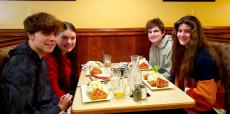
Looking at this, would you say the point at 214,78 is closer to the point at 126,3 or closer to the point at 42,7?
the point at 126,3

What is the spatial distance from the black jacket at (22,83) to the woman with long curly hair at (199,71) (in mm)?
1090

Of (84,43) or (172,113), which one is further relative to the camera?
(84,43)

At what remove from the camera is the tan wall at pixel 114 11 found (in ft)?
9.93

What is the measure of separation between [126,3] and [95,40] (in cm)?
64

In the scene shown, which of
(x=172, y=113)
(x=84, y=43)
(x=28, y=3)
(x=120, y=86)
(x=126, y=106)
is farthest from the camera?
(x=84, y=43)

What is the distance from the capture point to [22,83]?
1.31m

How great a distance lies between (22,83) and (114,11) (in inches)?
82.0

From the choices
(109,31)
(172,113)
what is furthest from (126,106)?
(109,31)

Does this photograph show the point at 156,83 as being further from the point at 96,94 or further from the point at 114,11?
Answer: the point at 114,11

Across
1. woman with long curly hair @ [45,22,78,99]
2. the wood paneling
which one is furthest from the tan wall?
woman with long curly hair @ [45,22,78,99]

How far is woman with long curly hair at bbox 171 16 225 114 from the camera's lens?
181 centimetres

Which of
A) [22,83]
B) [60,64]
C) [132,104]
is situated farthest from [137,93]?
[60,64]

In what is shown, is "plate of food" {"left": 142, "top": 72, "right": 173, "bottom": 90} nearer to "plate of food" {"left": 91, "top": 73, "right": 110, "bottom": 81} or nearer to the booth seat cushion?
"plate of food" {"left": 91, "top": 73, "right": 110, "bottom": 81}

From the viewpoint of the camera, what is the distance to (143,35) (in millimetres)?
3270
